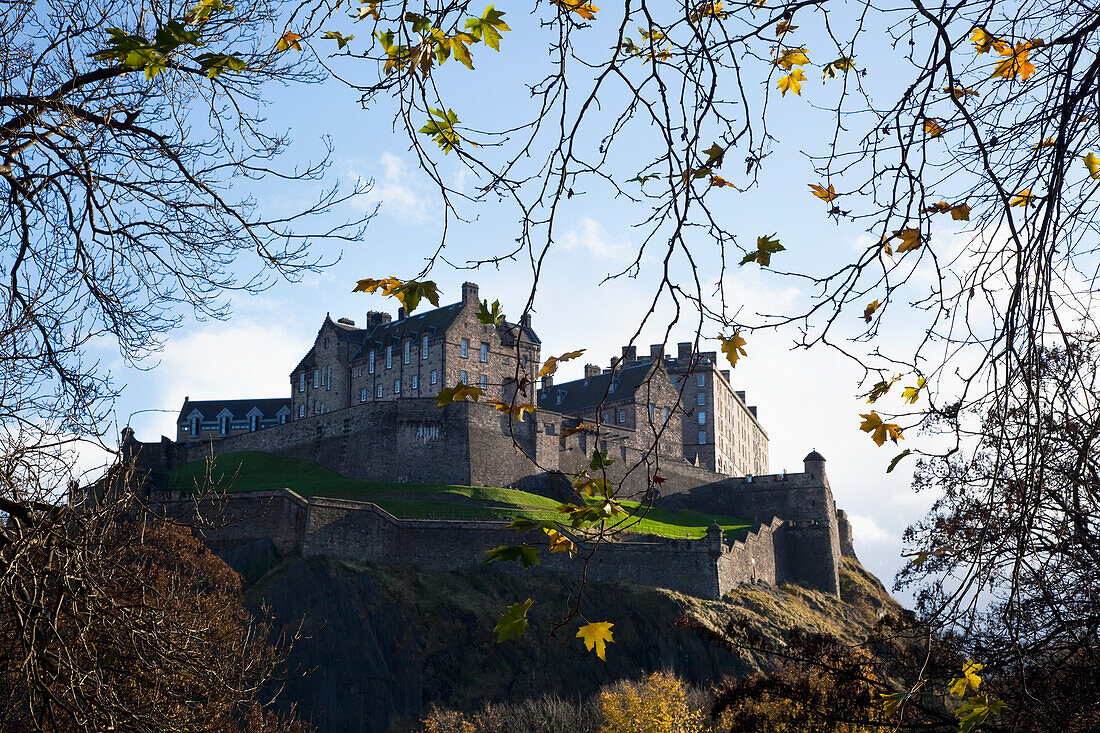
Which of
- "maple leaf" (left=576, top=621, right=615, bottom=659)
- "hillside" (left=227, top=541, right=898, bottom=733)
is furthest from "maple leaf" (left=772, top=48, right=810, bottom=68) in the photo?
"hillside" (left=227, top=541, right=898, bottom=733)

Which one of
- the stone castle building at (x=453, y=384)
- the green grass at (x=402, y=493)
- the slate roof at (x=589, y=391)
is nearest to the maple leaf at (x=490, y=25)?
the green grass at (x=402, y=493)

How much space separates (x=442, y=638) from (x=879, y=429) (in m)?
41.3

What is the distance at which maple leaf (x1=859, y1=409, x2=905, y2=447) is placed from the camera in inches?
165

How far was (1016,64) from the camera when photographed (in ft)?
14.7

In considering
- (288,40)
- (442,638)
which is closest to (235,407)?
(442,638)

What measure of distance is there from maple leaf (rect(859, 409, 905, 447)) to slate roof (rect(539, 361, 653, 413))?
61512mm

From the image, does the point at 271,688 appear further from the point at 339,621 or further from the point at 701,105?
the point at 701,105

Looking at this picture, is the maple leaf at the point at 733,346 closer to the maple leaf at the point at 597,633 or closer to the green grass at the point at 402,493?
the maple leaf at the point at 597,633

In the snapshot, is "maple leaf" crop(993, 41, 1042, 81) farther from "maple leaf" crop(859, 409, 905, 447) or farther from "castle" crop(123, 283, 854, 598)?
"castle" crop(123, 283, 854, 598)

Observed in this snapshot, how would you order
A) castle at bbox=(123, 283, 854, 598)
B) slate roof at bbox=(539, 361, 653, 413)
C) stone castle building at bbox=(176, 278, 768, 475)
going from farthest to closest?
slate roof at bbox=(539, 361, 653, 413)
stone castle building at bbox=(176, 278, 768, 475)
castle at bbox=(123, 283, 854, 598)

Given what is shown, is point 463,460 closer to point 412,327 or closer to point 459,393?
Answer: point 412,327

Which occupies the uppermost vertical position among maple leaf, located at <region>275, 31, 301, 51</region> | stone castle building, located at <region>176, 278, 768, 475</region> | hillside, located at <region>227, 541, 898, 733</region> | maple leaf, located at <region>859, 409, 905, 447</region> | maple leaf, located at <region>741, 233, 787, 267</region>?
stone castle building, located at <region>176, 278, 768, 475</region>

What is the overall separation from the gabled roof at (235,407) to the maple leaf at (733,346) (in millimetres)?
74327

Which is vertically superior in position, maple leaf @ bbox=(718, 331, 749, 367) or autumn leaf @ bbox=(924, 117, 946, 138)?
autumn leaf @ bbox=(924, 117, 946, 138)
